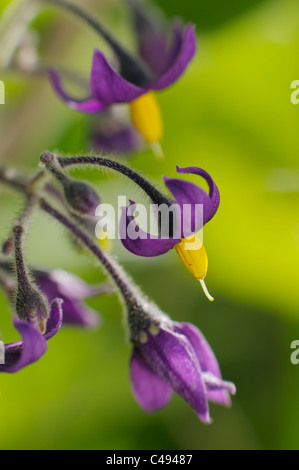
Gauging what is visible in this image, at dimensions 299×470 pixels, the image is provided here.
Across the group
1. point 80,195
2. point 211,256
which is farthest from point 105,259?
point 211,256

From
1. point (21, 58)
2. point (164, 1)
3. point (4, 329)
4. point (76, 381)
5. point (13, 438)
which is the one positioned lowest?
point (13, 438)

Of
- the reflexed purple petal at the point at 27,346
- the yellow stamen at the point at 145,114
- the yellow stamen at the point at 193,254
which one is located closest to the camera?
the reflexed purple petal at the point at 27,346

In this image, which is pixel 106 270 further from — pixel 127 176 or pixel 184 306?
pixel 184 306

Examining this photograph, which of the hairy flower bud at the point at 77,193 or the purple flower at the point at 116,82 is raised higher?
the purple flower at the point at 116,82

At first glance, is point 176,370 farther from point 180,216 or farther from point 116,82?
point 116,82

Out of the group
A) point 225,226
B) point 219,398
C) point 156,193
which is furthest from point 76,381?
point 156,193

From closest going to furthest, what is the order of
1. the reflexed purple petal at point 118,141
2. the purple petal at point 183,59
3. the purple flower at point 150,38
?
the purple petal at point 183,59 < the purple flower at point 150,38 < the reflexed purple petal at point 118,141

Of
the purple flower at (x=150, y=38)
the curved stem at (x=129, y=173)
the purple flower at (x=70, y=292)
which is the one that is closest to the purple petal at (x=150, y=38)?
the purple flower at (x=150, y=38)

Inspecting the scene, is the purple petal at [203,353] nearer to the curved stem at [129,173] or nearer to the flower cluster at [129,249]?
the flower cluster at [129,249]
